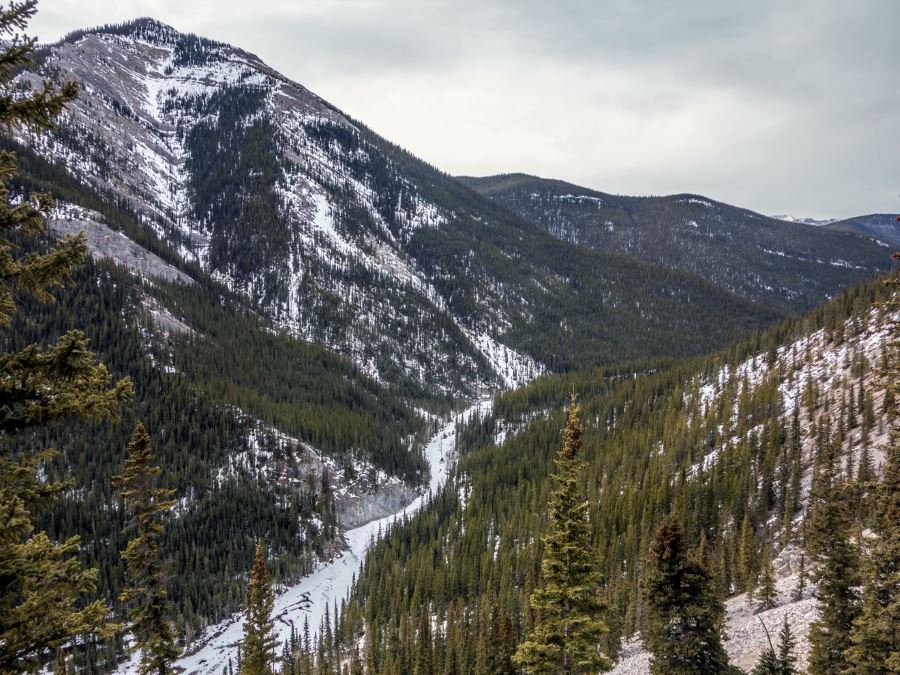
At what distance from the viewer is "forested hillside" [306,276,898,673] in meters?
62.8

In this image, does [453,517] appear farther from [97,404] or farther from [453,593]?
[97,404]

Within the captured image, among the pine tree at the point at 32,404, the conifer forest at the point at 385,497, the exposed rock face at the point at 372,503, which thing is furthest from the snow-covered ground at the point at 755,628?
the exposed rock face at the point at 372,503

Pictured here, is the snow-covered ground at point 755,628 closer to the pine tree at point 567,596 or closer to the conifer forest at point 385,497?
the conifer forest at point 385,497

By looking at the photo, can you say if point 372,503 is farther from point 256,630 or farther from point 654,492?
point 256,630

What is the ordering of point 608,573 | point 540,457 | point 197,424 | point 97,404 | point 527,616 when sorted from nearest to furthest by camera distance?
1. point 97,404
2. point 527,616
3. point 608,573
4. point 197,424
5. point 540,457

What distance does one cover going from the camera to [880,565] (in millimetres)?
22438

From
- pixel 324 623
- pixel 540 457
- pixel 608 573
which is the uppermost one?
pixel 540 457

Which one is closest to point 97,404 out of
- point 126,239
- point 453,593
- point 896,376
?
point 896,376

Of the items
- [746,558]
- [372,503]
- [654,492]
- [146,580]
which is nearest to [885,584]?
[146,580]

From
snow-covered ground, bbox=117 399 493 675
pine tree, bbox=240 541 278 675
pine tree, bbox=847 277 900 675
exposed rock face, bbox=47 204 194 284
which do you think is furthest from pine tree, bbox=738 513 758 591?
exposed rock face, bbox=47 204 194 284

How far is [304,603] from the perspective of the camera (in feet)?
318

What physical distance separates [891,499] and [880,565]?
10.3 meters

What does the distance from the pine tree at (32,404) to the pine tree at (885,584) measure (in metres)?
20.7

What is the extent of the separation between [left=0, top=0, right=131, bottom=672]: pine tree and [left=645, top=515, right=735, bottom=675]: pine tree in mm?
24815
